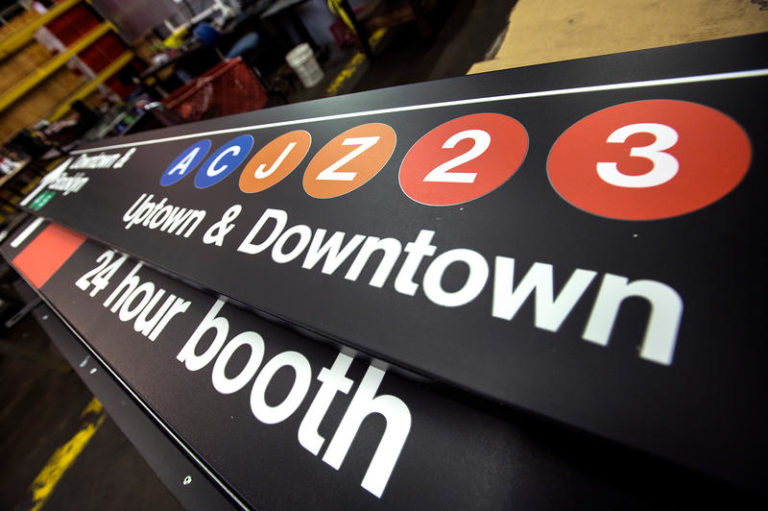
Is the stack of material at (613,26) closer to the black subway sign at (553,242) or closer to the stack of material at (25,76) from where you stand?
the black subway sign at (553,242)

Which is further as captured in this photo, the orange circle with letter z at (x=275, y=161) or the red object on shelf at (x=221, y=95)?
the red object on shelf at (x=221, y=95)

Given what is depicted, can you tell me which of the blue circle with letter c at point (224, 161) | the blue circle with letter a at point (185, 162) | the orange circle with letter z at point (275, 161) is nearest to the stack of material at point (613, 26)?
the orange circle with letter z at point (275, 161)

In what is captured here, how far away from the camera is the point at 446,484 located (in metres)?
0.54

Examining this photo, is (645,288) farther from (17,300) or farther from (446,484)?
(17,300)

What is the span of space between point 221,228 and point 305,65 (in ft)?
11.5

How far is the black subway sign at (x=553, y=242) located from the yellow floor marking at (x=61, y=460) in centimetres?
212

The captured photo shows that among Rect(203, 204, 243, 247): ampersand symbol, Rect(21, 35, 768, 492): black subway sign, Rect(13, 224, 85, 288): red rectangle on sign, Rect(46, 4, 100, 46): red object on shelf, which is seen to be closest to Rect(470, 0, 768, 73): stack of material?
Rect(21, 35, 768, 492): black subway sign

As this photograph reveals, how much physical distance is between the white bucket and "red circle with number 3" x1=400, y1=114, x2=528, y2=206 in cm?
361

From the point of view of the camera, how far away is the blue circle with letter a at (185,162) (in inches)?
54.1

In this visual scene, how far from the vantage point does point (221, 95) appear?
11.7 ft

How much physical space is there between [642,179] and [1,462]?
3940 millimetres

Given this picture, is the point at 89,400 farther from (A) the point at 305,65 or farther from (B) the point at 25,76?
(B) the point at 25,76

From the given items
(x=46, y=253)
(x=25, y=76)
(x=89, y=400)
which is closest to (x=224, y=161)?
(x=46, y=253)

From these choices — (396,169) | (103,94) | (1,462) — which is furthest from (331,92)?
(103,94)
